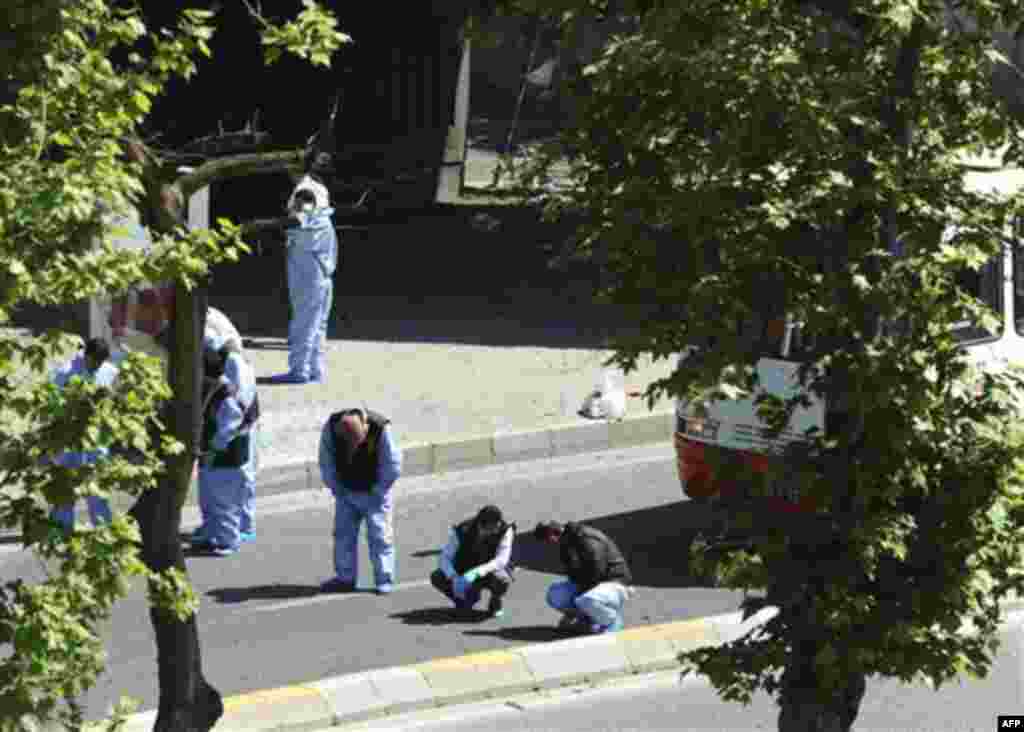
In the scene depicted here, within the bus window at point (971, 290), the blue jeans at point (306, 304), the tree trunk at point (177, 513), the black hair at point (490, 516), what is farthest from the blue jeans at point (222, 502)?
the tree trunk at point (177, 513)

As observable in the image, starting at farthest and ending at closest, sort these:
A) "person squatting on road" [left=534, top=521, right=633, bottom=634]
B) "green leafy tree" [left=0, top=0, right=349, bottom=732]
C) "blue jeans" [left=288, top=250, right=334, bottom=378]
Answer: "blue jeans" [left=288, top=250, right=334, bottom=378] → "person squatting on road" [left=534, top=521, right=633, bottom=634] → "green leafy tree" [left=0, top=0, right=349, bottom=732]

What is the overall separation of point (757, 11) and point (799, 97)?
511 mm

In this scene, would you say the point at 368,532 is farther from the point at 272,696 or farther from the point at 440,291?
the point at 440,291

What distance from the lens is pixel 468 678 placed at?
12.1 m

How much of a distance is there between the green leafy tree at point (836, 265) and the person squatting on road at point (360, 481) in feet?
18.3

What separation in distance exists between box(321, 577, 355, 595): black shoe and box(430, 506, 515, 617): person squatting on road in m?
0.75

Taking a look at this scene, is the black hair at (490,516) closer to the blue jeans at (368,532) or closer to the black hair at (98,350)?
the blue jeans at (368,532)

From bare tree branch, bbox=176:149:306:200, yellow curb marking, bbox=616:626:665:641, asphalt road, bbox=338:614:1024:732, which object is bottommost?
asphalt road, bbox=338:614:1024:732

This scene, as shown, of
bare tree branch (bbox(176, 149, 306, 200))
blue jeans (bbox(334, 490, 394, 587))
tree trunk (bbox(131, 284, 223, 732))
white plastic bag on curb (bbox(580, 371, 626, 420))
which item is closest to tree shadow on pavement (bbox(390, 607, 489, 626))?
blue jeans (bbox(334, 490, 394, 587))

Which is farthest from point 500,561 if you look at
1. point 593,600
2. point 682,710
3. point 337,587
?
point 682,710

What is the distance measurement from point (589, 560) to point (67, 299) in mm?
6703

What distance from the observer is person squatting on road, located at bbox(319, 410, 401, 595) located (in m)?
13.6

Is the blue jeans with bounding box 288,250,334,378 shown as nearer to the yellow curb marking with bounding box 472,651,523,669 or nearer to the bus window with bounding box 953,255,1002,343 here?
the yellow curb marking with bounding box 472,651,523,669

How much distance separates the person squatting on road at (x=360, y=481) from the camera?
13594 millimetres
